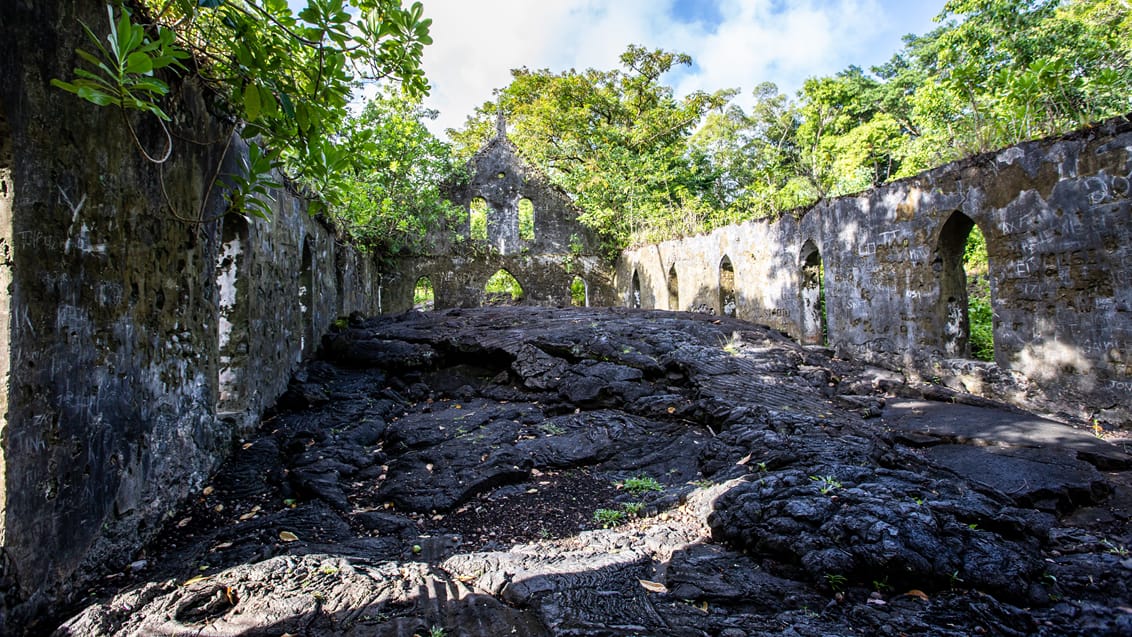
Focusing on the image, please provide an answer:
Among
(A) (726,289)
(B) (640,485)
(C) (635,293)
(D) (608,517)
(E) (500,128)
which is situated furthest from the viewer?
(E) (500,128)

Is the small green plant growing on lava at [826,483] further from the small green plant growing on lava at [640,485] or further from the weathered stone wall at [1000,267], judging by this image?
the weathered stone wall at [1000,267]

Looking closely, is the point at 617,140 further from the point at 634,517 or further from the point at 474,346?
the point at 634,517

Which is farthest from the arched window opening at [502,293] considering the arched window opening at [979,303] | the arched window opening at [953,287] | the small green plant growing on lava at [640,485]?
the small green plant growing on lava at [640,485]

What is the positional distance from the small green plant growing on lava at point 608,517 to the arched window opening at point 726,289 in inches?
360

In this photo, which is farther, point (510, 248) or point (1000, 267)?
point (510, 248)

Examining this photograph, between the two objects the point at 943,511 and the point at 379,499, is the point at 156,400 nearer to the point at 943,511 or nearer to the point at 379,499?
the point at 379,499

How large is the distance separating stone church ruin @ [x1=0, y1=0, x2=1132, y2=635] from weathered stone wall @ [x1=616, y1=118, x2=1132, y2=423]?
0.03m

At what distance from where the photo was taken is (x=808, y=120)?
922 inches

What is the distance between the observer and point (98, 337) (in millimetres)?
3023

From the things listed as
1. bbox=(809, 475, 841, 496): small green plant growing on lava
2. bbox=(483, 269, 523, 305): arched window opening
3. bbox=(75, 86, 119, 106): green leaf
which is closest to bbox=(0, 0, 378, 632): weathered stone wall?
bbox=(75, 86, 119, 106): green leaf

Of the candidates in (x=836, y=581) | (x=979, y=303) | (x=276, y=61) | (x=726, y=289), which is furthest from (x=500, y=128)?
(x=836, y=581)

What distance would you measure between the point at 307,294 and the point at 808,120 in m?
21.9

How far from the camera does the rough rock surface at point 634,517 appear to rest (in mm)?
2703

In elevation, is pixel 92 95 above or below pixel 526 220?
below
